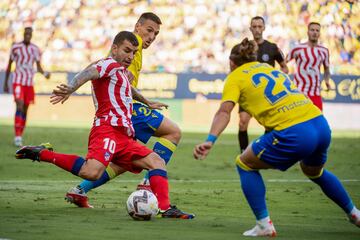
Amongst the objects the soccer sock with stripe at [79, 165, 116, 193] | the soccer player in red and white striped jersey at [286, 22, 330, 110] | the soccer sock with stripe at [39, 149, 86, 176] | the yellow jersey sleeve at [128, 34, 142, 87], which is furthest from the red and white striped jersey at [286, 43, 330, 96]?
the soccer sock with stripe at [39, 149, 86, 176]

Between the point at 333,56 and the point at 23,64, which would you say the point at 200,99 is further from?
the point at 23,64

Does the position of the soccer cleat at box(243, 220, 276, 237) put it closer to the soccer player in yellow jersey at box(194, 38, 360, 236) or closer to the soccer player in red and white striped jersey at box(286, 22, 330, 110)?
the soccer player in yellow jersey at box(194, 38, 360, 236)

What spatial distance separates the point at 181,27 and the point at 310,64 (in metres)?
13.7

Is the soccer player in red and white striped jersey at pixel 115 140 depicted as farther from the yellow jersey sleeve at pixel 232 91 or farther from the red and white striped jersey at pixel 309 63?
the red and white striped jersey at pixel 309 63

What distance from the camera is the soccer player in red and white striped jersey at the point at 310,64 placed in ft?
56.3

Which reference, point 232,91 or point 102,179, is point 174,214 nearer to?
point 102,179

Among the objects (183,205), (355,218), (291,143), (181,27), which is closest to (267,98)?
(291,143)

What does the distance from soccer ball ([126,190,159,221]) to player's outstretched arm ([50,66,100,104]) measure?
1130 mm

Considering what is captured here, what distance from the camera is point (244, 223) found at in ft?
26.4

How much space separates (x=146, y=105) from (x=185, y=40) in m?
21.3

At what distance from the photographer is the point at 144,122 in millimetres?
9094

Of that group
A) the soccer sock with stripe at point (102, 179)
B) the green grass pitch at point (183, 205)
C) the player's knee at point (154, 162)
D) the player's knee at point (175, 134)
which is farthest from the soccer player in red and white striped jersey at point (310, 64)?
the player's knee at point (154, 162)

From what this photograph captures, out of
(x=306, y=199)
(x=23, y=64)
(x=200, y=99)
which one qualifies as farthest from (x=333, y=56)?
(x=306, y=199)

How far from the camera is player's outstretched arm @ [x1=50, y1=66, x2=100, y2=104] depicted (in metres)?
7.89
